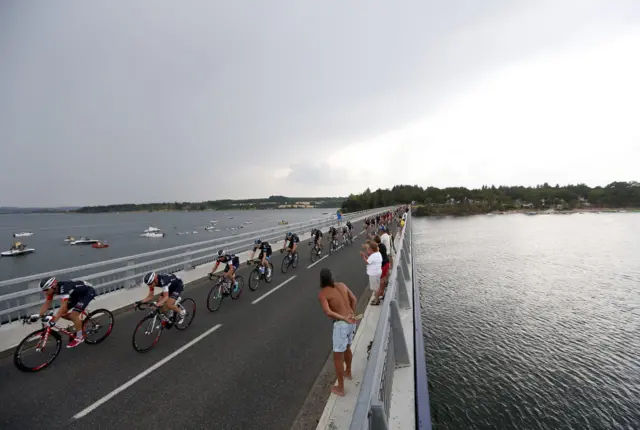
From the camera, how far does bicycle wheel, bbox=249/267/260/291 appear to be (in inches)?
426

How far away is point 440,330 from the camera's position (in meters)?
13.6

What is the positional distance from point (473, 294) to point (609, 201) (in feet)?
678

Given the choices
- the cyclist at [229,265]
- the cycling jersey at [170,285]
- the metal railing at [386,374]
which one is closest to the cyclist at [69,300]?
the cycling jersey at [170,285]

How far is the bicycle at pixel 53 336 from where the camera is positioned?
5559mm

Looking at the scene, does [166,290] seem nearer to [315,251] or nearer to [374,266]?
[374,266]

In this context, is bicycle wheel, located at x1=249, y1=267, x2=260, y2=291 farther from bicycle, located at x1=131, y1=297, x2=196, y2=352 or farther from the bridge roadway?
bicycle, located at x1=131, y1=297, x2=196, y2=352

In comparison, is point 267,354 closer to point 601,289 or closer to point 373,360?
point 373,360

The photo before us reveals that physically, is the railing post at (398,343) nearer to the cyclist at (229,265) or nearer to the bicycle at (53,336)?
the cyclist at (229,265)

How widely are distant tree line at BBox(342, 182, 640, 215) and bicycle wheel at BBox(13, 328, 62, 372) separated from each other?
472 feet

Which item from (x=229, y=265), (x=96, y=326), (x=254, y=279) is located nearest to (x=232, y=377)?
(x=96, y=326)

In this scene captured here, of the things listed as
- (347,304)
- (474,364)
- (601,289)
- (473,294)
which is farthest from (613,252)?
(347,304)

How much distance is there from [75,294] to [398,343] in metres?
6.64

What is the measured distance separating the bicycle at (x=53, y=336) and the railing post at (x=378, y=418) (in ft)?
21.5

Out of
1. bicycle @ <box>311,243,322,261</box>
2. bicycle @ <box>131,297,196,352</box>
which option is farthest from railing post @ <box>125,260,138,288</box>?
bicycle @ <box>311,243,322,261</box>
